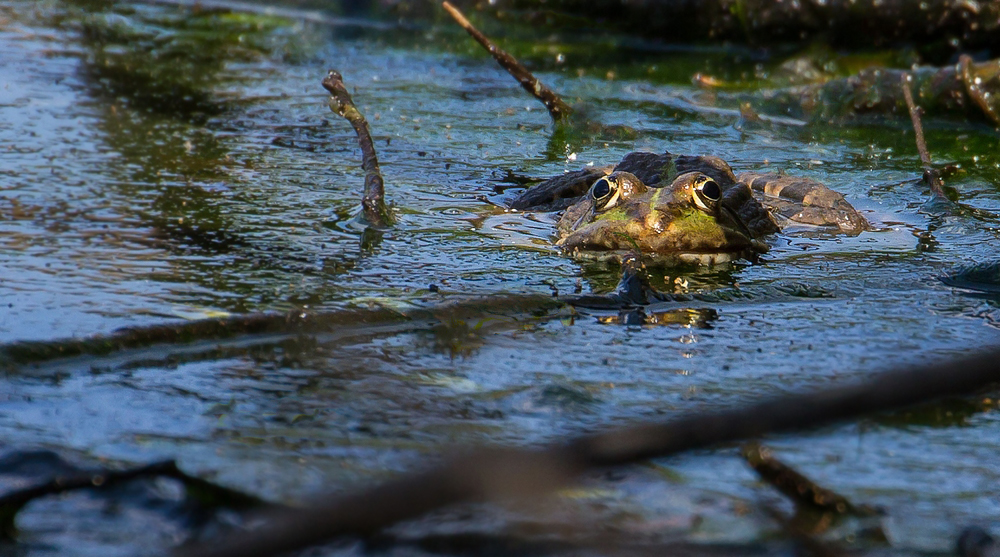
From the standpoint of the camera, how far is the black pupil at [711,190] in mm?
4023


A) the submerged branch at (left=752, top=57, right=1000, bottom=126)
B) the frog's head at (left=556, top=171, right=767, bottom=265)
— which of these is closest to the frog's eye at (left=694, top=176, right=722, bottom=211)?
the frog's head at (left=556, top=171, right=767, bottom=265)

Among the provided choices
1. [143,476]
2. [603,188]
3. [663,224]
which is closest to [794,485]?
[143,476]

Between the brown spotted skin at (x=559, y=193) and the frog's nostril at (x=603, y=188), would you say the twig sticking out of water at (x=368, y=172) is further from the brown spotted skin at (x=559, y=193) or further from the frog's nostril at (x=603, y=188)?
the frog's nostril at (x=603, y=188)

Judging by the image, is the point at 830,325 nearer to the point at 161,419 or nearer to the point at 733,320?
the point at 733,320

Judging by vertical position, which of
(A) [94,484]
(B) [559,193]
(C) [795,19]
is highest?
(C) [795,19]

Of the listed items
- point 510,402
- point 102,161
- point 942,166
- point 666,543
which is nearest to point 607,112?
point 942,166

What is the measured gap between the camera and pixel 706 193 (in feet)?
13.3

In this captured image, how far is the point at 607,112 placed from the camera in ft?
23.0

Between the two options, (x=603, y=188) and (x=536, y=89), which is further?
(x=536, y=89)

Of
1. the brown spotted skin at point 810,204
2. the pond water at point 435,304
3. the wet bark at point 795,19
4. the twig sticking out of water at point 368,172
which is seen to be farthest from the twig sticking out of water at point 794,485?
the wet bark at point 795,19

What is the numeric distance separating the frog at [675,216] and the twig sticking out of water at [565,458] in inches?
110

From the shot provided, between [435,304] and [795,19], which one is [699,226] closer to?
[435,304]

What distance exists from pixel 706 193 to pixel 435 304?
141 centimetres

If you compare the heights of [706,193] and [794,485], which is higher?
[706,193]
